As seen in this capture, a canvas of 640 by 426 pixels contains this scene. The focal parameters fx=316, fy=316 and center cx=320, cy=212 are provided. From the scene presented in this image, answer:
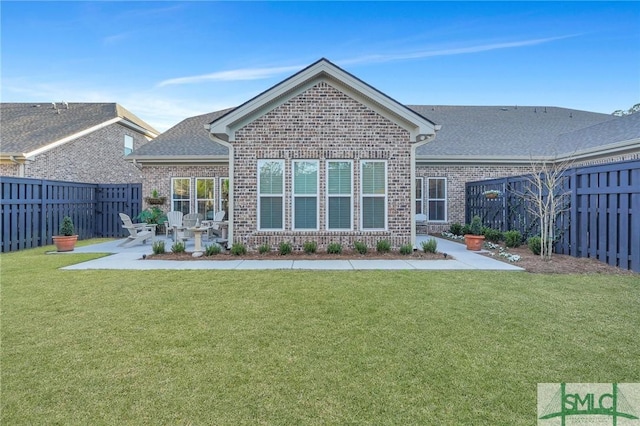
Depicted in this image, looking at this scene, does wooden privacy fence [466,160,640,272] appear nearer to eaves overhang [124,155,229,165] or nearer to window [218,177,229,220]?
window [218,177,229,220]

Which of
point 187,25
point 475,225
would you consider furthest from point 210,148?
point 475,225

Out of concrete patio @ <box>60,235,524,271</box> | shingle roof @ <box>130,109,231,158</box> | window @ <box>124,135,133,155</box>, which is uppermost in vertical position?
window @ <box>124,135,133,155</box>

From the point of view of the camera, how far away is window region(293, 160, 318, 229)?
31.7ft

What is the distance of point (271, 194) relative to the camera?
9625 millimetres

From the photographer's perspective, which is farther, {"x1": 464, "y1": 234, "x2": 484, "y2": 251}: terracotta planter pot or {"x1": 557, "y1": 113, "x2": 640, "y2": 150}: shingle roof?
{"x1": 557, "y1": 113, "x2": 640, "y2": 150}: shingle roof

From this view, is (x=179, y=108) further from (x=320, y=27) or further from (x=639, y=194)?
(x=639, y=194)

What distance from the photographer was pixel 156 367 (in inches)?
119

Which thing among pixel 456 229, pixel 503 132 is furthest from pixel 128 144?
pixel 503 132

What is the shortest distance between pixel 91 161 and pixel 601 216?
21970mm

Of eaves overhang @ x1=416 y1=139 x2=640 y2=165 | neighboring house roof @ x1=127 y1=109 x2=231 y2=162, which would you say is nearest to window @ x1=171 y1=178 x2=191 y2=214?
neighboring house roof @ x1=127 y1=109 x2=231 y2=162

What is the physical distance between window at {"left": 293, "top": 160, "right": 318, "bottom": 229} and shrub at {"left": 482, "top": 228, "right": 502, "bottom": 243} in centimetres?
711

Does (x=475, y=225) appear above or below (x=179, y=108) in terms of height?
below

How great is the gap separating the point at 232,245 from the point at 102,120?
1431 centimetres

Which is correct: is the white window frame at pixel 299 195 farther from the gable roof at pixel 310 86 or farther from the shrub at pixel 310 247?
the gable roof at pixel 310 86
